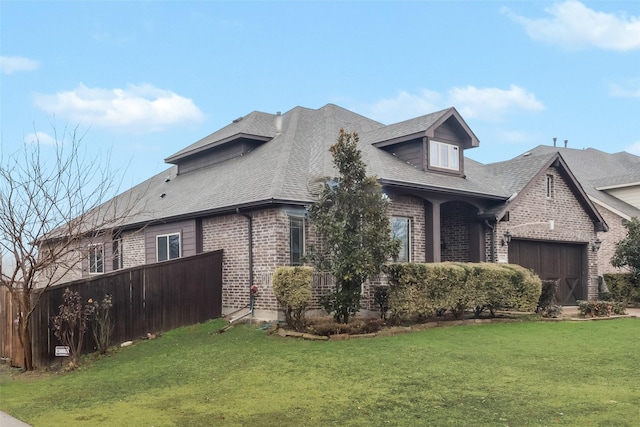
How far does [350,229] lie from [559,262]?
11.3 m

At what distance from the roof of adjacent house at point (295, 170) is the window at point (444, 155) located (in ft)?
1.38

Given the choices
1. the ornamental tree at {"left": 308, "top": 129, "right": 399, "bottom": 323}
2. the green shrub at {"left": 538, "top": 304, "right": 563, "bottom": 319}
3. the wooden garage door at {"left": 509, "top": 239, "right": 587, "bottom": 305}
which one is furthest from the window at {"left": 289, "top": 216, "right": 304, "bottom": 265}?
the wooden garage door at {"left": 509, "top": 239, "right": 587, "bottom": 305}

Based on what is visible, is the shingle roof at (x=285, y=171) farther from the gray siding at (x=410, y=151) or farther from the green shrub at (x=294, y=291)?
the green shrub at (x=294, y=291)

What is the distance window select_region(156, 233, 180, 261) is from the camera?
17.8m

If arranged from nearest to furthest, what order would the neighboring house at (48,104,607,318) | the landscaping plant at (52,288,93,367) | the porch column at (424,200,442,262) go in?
the landscaping plant at (52,288,93,367), the neighboring house at (48,104,607,318), the porch column at (424,200,442,262)

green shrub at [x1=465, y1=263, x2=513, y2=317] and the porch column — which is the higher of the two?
the porch column

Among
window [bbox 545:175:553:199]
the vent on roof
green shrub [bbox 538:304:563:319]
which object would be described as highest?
the vent on roof

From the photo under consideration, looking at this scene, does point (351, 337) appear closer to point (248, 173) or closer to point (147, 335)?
point (147, 335)

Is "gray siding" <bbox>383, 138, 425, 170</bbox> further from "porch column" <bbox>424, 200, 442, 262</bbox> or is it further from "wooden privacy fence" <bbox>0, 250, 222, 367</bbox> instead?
"wooden privacy fence" <bbox>0, 250, 222, 367</bbox>

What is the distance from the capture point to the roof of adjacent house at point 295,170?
15.8 meters

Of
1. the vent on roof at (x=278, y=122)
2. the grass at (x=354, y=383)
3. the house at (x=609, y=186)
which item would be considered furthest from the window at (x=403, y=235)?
the house at (x=609, y=186)

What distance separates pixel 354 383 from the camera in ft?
26.7

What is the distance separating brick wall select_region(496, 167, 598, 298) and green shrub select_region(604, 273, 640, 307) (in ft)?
2.98

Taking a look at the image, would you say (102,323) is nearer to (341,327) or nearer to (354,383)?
(341,327)
